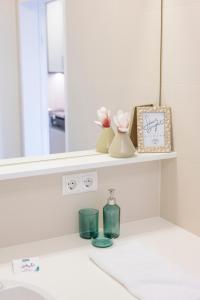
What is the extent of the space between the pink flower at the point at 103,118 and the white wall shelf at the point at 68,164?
0.12 m

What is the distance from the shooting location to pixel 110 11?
1757 mm

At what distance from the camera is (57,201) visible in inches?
64.8

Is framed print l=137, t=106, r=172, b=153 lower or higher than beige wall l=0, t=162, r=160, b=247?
higher

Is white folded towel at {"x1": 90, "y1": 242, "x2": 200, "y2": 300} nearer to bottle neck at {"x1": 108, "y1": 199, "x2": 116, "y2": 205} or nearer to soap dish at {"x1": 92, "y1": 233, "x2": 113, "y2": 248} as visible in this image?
soap dish at {"x1": 92, "y1": 233, "x2": 113, "y2": 248}

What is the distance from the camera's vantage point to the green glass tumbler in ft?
5.40

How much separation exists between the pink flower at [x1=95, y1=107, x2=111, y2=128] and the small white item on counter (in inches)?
23.2

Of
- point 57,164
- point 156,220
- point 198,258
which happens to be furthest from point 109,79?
point 198,258

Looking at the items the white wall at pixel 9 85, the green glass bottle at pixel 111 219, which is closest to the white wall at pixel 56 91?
the white wall at pixel 9 85

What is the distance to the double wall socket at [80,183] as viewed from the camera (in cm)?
165

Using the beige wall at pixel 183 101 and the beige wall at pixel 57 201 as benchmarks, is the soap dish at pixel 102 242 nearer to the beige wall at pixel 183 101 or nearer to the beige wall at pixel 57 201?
the beige wall at pixel 57 201

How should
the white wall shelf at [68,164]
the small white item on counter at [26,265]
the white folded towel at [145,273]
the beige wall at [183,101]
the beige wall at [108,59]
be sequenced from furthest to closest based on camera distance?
1. the beige wall at [108,59]
2. the beige wall at [183,101]
3. the white wall shelf at [68,164]
4. the small white item on counter at [26,265]
5. the white folded towel at [145,273]

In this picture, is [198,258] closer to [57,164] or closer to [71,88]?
[57,164]

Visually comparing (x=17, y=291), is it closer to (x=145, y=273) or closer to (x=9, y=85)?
(x=145, y=273)

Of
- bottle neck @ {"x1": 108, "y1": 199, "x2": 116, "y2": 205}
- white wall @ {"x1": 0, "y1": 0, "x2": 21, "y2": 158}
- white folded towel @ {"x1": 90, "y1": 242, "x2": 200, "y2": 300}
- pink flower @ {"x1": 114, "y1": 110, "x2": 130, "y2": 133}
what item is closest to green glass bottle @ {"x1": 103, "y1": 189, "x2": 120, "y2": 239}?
bottle neck @ {"x1": 108, "y1": 199, "x2": 116, "y2": 205}
